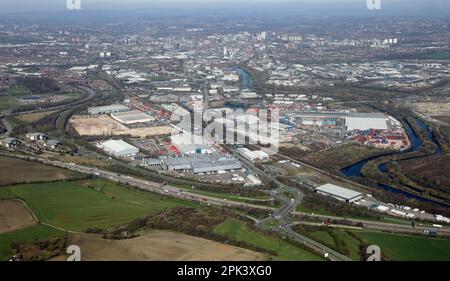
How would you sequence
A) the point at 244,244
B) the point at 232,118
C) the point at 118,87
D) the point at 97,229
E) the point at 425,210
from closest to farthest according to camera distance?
the point at 244,244 < the point at 97,229 < the point at 425,210 < the point at 232,118 < the point at 118,87

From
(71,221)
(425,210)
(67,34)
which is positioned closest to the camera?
(71,221)

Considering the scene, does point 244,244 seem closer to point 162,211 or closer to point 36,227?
point 162,211

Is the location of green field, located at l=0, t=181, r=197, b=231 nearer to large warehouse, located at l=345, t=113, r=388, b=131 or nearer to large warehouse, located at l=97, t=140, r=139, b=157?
large warehouse, located at l=97, t=140, r=139, b=157

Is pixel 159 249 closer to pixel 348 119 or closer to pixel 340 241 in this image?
pixel 340 241

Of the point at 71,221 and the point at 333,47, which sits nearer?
the point at 71,221

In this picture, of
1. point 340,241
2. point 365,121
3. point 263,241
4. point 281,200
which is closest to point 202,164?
point 281,200

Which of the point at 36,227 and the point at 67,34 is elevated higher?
the point at 67,34

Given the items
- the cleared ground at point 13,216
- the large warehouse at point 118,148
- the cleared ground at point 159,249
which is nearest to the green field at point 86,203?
the cleared ground at point 13,216
